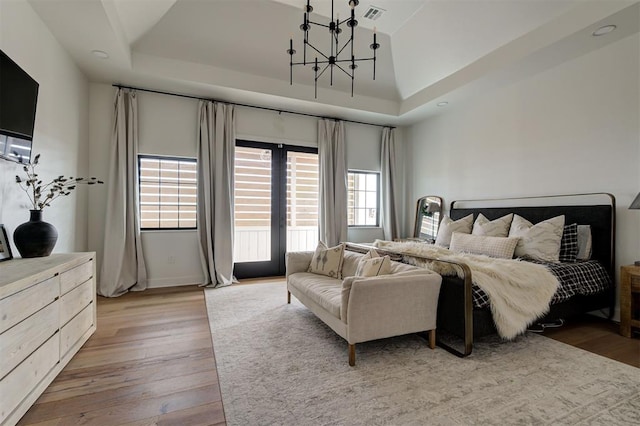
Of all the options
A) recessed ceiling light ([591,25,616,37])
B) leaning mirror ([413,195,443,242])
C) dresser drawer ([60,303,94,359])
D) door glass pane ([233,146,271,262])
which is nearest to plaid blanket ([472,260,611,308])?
leaning mirror ([413,195,443,242])

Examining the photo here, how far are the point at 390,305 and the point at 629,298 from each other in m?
2.33

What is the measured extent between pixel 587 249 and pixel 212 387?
12.9 feet

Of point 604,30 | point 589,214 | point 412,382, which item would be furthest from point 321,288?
point 604,30

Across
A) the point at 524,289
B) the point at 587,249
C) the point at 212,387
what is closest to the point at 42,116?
the point at 212,387

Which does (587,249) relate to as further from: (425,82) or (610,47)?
(425,82)

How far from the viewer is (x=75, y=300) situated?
229cm

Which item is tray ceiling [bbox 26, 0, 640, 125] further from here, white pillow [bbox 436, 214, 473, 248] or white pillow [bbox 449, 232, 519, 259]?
white pillow [bbox 449, 232, 519, 259]

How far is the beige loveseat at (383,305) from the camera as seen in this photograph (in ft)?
7.02

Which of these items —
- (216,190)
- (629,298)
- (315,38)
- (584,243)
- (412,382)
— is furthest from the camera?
(216,190)

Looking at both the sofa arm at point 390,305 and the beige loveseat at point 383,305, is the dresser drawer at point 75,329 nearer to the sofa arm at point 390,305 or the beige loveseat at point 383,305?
the beige loveseat at point 383,305

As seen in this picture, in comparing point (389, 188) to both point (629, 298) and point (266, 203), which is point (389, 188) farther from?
point (629, 298)

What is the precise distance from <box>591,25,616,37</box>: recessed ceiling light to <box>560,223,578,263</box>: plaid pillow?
198 centimetres

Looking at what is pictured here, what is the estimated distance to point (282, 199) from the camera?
16.6ft

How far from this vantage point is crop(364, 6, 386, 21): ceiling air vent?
3.67 meters
